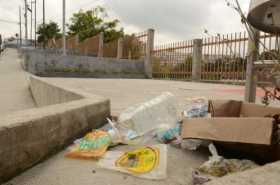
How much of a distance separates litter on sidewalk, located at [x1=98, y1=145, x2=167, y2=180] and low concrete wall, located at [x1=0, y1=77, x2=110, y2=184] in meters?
0.29

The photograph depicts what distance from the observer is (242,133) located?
132 cm

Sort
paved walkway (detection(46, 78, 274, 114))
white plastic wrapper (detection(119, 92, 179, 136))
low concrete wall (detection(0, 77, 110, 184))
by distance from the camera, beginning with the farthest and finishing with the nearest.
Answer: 1. paved walkway (detection(46, 78, 274, 114))
2. white plastic wrapper (detection(119, 92, 179, 136))
3. low concrete wall (detection(0, 77, 110, 184))

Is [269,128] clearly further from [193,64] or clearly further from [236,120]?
[193,64]

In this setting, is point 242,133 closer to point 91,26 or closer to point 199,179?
point 199,179

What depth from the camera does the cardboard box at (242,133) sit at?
1.27 m

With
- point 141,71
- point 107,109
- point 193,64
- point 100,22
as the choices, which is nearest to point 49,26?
point 100,22

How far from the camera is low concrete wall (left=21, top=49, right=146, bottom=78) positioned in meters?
12.4

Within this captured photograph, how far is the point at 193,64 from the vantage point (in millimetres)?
10609

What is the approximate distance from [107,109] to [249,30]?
1.30 metres

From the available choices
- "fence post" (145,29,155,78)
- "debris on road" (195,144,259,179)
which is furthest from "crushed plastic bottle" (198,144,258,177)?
"fence post" (145,29,155,78)

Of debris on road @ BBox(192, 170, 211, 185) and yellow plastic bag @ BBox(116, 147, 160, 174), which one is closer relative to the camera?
debris on road @ BBox(192, 170, 211, 185)

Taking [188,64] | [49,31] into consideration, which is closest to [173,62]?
[188,64]

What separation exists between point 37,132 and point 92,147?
335 millimetres

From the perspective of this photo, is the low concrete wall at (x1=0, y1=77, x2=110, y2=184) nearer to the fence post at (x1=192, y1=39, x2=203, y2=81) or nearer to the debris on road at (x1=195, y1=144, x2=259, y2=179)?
the debris on road at (x1=195, y1=144, x2=259, y2=179)
